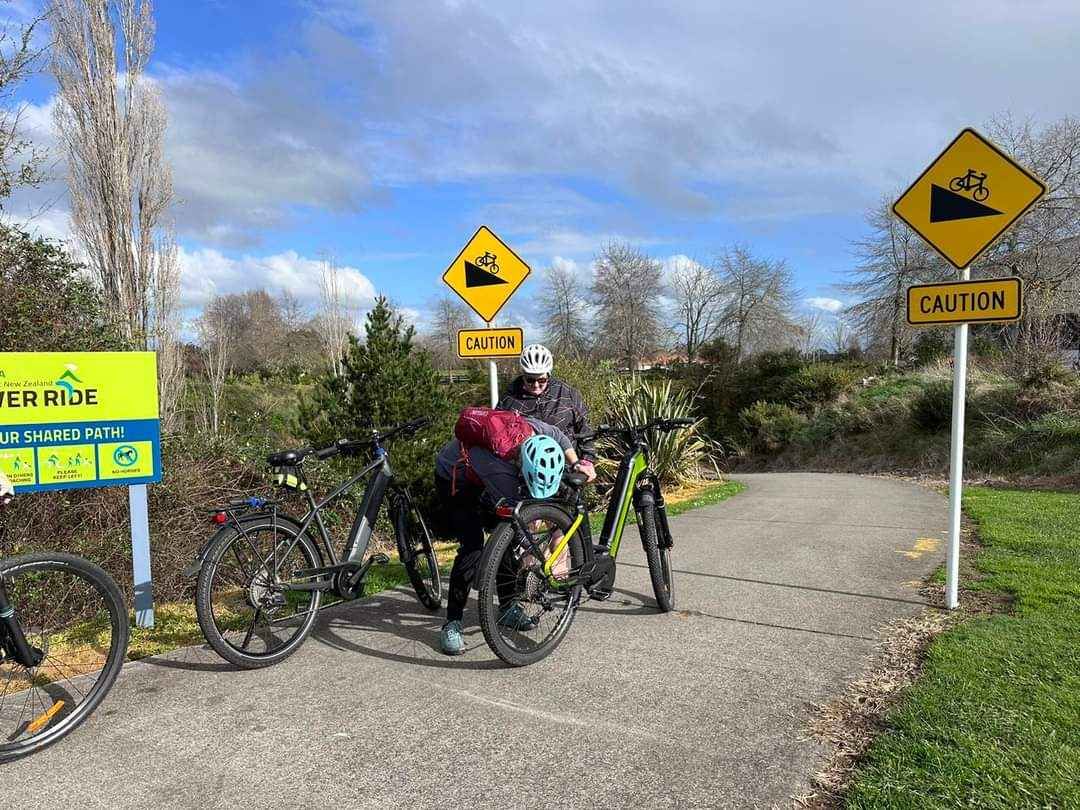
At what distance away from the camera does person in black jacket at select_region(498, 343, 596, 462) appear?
4648mm

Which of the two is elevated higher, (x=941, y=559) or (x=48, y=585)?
(x=48, y=585)

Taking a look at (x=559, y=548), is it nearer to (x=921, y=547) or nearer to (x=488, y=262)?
(x=488, y=262)

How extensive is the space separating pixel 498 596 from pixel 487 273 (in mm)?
3585

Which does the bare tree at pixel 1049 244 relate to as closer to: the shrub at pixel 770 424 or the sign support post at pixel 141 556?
the shrub at pixel 770 424

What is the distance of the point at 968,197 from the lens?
184 inches

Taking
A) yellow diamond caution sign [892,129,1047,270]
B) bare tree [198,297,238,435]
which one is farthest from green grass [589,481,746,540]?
bare tree [198,297,238,435]

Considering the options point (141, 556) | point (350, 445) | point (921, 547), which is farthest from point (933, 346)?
point (141, 556)

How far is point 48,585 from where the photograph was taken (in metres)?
4.30

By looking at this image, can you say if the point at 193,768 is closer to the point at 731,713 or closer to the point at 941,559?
the point at 731,713

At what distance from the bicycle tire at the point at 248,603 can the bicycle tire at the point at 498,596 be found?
41.6 inches

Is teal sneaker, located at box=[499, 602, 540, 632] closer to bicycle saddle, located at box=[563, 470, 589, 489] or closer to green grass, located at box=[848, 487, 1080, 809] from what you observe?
bicycle saddle, located at box=[563, 470, 589, 489]

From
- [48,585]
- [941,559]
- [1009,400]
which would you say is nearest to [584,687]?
[48,585]

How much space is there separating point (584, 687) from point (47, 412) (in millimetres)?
3315

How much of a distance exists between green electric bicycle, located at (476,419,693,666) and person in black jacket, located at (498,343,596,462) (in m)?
0.18
